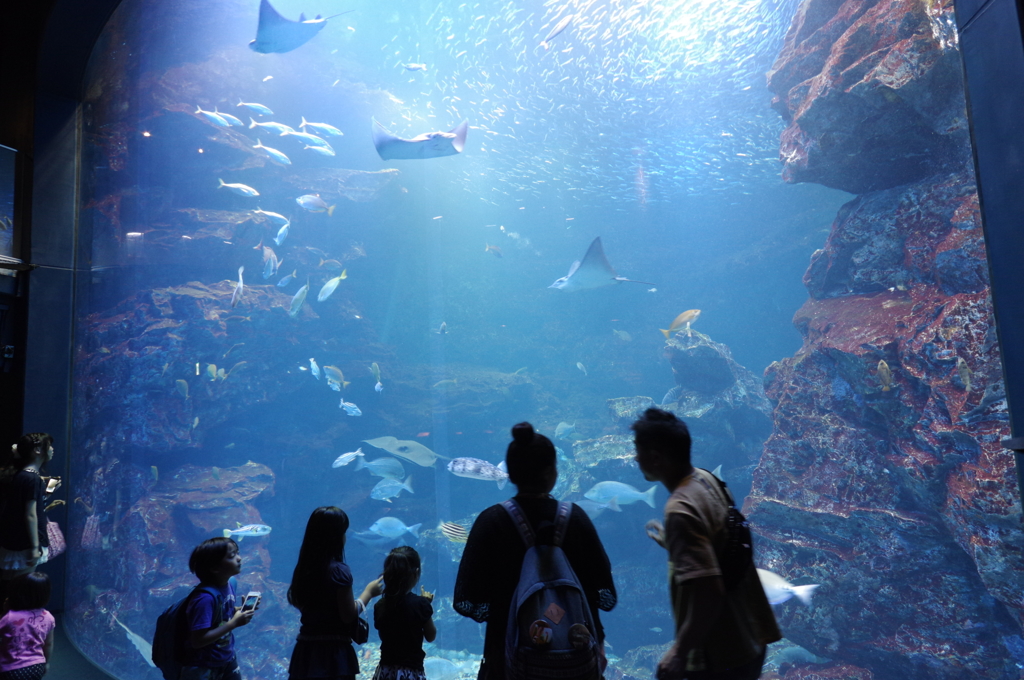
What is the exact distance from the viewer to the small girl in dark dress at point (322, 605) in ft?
6.38

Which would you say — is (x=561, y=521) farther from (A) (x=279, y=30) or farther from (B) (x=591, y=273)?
(B) (x=591, y=273)

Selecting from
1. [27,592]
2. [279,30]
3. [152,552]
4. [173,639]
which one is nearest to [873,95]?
[173,639]

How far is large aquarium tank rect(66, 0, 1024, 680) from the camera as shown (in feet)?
17.3

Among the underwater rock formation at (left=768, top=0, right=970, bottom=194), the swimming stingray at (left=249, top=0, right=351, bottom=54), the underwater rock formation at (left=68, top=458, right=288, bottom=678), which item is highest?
the swimming stingray at (left=249, top=0, right=351, bottom=54)

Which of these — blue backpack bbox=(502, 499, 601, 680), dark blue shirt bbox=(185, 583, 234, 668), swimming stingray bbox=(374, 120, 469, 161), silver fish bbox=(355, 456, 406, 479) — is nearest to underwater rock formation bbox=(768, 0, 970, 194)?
swimming stingray bbox=(374, 120, 469, 161)

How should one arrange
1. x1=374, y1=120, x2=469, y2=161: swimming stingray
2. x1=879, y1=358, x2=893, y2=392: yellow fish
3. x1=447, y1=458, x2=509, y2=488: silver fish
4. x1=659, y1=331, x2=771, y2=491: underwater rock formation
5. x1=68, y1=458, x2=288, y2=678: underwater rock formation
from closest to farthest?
x1=68, y1=458, x2=288, y2=678: underwater rock formation
x1=879, y1=358, x2=893, y2=392: yellow fish
x1=447, y1=458, x2=509, y2=488: silver fish
x1=374, y1=120, x2=469, y2=161: swimming stingray
x1=659, y1=331, x2=771, y2=491: underwater rock formation

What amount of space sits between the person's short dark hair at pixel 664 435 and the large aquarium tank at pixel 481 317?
477 cm

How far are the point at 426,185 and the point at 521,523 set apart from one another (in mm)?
21538

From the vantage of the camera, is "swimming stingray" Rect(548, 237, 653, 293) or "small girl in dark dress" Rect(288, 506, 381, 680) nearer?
"small girl in dark dress" Rect(288, 506, 381, 680)

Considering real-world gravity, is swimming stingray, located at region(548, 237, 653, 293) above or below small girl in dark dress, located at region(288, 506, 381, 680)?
above

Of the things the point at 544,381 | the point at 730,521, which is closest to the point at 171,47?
the point at 730,521

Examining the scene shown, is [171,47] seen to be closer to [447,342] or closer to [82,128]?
[82,128]

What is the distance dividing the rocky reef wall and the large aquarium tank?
0.04 metres

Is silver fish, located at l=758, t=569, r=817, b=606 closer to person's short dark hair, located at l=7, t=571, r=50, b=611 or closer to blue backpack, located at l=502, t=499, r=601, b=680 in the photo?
blue backpack, located at l=502, t=499, r=601, b=680
